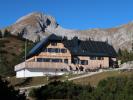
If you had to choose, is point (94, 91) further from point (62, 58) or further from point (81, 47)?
point (81, 47)

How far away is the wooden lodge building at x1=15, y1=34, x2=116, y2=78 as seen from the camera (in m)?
94.6

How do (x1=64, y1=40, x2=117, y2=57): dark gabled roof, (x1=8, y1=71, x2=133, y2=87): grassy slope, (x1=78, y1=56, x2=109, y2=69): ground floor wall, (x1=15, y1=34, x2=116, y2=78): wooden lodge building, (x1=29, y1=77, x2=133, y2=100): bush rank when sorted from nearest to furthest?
(x1=29, y1=77, x2=133, y2=100): bush
(x1=8, y1=71, x2=133, y2=87): grassy slope
(x1=15, y1=34, x2=116, y2=78): wooden lodge building
(x1=78, y1=56, x2=109, y2=69): ground floor wall
(x1=64, y1=40, x2=117, y2=57): dark gabled roof

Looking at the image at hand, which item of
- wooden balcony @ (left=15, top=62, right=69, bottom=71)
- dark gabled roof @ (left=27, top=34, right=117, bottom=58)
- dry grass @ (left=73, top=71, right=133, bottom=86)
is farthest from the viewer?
dark gabled roof @ (left=27, top=34, right=117, bottom=58)

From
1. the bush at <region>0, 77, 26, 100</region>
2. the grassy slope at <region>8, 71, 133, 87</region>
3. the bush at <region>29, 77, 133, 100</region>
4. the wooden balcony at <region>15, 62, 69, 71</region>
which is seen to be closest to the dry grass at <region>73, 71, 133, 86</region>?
the grassy slope at <region>8, 71, 133, 87</region>

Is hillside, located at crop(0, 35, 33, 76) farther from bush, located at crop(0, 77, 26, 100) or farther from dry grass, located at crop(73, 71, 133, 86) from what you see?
bush, located at crop(0, 77, 26, 100)

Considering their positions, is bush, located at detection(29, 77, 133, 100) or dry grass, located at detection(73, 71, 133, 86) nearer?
bush, located at detection(29, 77, 133, 100)

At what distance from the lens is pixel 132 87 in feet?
127

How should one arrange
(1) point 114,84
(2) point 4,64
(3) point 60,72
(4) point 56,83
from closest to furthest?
(1) point 114,84, (4) point 56,83, (3) point 60,72, (2) point 4,64

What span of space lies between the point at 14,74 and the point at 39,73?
14.8 meters

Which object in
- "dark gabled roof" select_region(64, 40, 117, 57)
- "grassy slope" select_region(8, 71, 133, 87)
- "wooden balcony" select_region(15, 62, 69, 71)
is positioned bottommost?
"grassy slope" select_region(8, 71, 133, 87)

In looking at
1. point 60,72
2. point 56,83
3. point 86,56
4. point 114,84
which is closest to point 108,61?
point 86,56

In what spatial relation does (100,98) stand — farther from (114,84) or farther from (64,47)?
(64,47)

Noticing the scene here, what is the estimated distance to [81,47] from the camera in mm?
101875

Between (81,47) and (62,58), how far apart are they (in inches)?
246
